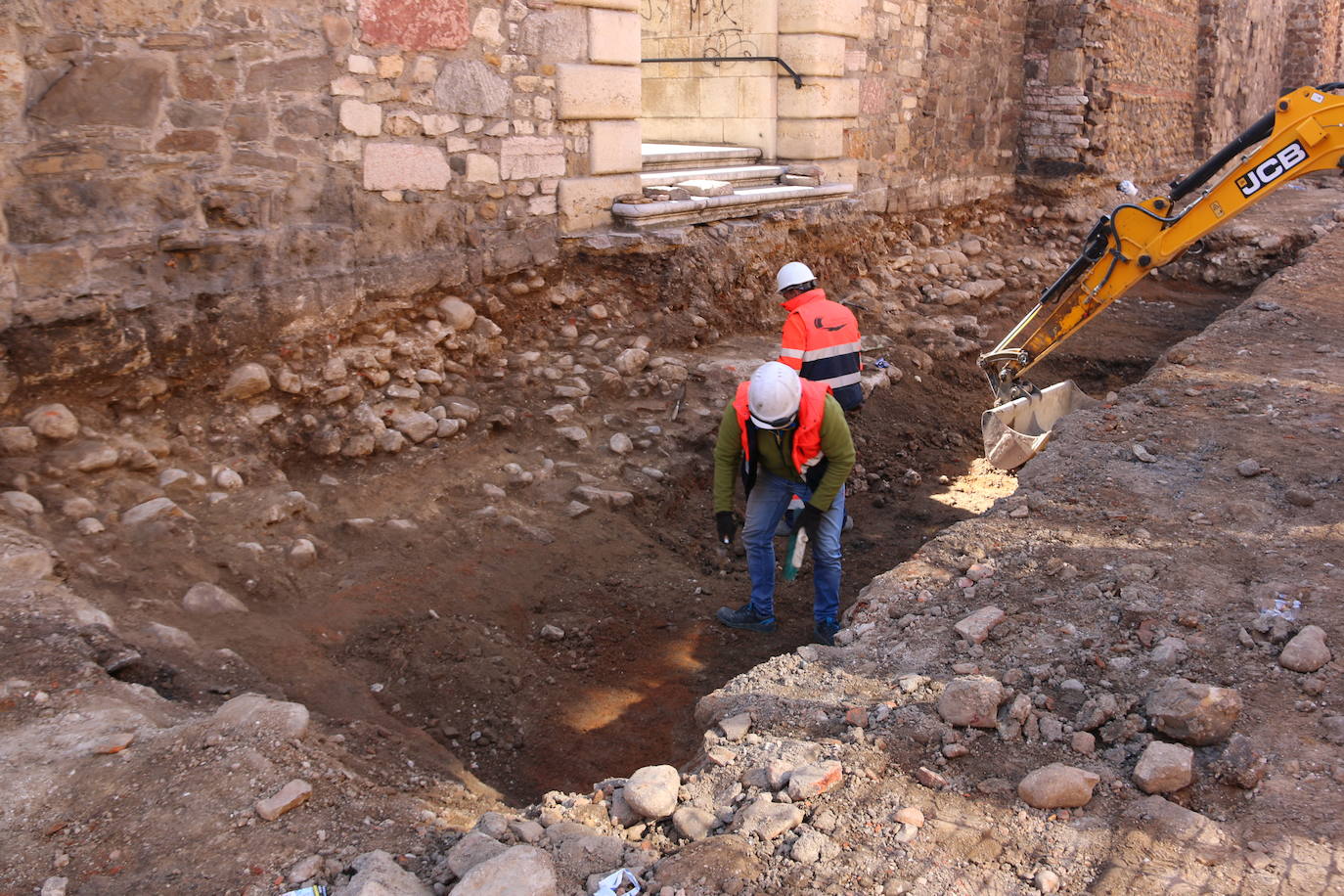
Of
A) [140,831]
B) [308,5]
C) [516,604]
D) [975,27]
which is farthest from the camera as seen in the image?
[975,27]

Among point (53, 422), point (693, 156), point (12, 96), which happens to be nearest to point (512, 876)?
point (53, 422)

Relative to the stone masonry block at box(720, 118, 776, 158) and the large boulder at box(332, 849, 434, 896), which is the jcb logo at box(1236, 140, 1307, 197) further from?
the large boulder at box(332, 849, 434, 896)

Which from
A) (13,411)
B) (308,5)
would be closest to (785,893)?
(13,411)

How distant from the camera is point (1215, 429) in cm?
643

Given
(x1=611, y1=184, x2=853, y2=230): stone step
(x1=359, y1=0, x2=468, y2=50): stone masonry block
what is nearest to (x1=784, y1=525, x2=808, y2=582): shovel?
(x1=611, y1=184, x2=853, y2=230): stone step

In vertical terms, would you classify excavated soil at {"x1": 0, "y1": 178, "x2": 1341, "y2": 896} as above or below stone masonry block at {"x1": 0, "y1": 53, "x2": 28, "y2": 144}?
below

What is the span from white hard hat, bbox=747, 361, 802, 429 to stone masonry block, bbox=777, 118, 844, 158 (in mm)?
5833

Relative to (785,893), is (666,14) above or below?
above

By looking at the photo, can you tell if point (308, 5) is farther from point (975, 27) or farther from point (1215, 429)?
point (975, 27)

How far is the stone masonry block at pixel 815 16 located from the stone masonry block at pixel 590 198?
304 centimetres

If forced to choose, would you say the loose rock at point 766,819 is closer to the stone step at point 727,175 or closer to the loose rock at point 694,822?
the loose rock at point 694,822

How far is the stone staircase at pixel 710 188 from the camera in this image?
8188 millimetres

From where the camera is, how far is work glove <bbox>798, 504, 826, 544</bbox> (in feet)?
18.0

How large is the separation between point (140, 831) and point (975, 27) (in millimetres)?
12589
